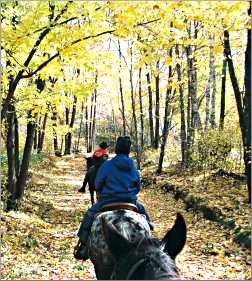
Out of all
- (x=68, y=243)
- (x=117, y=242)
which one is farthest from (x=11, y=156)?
(x=117, y=242)

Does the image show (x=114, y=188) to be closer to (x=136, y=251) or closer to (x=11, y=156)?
(x=136, y=251)

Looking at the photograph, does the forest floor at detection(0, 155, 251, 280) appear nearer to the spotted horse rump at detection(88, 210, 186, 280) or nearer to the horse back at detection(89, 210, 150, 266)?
the horse back at detection(89, 210, 150, 266)

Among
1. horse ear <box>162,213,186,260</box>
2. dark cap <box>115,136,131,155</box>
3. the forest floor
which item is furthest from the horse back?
the forest floor

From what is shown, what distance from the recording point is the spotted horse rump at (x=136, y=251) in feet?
10.2

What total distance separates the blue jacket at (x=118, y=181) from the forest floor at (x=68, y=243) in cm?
267

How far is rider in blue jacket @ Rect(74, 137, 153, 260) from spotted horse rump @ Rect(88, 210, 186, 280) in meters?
0.79

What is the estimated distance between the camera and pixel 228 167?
55.0ft

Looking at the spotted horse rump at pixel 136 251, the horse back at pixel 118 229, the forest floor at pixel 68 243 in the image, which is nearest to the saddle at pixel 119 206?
the horse back at pixel 118 229

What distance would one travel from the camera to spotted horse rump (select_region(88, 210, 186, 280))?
10.2 ft

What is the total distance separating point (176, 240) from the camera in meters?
3.76

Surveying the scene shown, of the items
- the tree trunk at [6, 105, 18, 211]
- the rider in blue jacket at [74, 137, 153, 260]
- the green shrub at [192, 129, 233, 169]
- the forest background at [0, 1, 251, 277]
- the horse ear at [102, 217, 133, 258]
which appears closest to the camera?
the horse ear at [102, 217, 133, 258]

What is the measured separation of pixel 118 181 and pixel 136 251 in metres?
2.51

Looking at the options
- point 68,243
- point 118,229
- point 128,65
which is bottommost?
point 68,243

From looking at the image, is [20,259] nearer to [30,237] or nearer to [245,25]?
[30,237]
